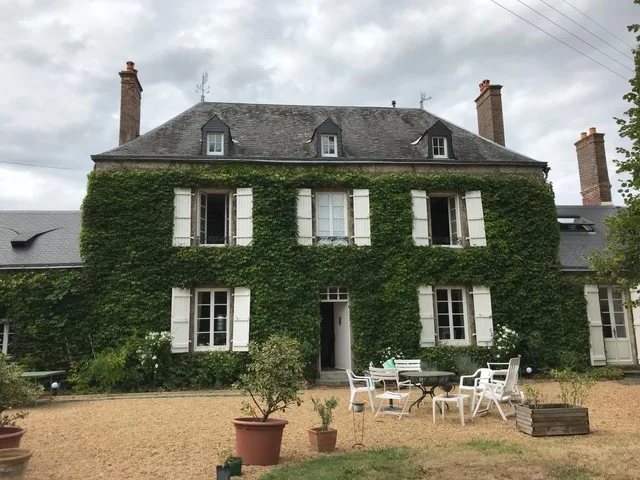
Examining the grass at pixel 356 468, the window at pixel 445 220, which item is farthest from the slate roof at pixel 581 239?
the grass at pixel 356 468

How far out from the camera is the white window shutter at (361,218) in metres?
14.0

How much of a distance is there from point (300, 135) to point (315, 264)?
13.8 ft

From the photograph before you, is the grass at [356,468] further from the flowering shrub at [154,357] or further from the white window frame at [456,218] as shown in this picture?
the white window frame at [456,218]

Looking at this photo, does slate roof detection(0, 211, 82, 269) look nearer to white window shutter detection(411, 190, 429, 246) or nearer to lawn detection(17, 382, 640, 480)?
lawn detection(17, 382, 640, 480)

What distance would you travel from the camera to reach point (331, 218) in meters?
14.3

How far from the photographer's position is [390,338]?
1353cm

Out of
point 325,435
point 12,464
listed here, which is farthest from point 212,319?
point 12,464

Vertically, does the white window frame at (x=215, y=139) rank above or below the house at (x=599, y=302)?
above

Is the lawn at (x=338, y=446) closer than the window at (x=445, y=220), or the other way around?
the lawn at (x=338, y=446)

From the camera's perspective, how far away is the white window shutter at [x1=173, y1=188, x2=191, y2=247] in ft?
44.2

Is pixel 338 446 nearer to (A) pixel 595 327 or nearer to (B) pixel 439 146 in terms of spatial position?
(B) pixel 439 146

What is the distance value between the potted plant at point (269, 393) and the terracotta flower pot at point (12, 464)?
2.00 m

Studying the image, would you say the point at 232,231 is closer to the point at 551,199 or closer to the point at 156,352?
the point at 156,352

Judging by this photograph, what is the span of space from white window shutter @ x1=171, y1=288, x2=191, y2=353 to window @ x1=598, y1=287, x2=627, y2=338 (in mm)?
10993
